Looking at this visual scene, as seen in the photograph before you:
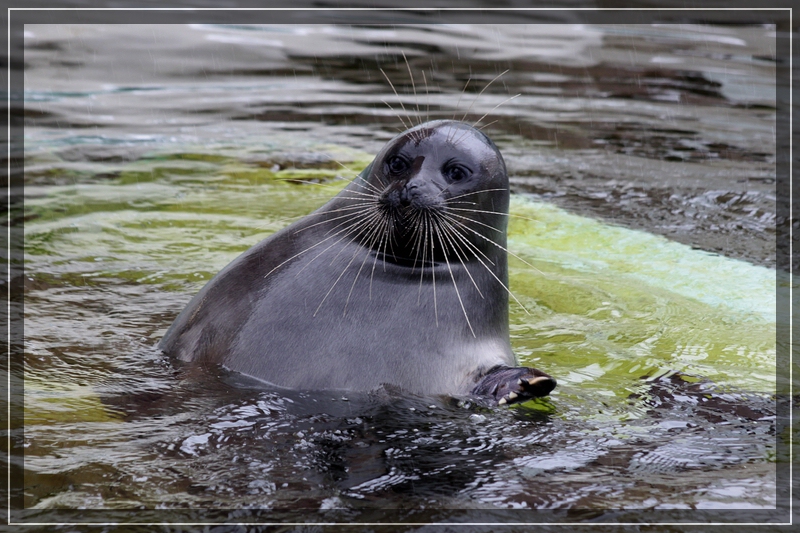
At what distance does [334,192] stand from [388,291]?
379 cm

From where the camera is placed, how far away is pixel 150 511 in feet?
8.96

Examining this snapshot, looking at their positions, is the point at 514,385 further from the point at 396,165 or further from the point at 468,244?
the point at 396,165

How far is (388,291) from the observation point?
3996 millimetres

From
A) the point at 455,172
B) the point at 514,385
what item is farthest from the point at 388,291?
the point at 514,385

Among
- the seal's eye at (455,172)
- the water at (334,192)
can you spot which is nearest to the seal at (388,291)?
the seal's eye at (455,172)

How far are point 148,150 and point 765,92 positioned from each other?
25.5 ft

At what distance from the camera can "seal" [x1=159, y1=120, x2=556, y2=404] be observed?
12.5ft

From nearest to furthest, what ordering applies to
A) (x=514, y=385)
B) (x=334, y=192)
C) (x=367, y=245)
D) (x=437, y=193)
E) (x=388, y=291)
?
1. (x=514, y=385)
2. (x=437, y=193)
3. (x=388, y=291)
4. (x=367, y=245)
5. (x=334, y=192)

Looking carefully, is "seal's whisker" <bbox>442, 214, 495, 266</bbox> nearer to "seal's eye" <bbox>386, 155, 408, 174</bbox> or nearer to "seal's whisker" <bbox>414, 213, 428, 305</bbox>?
"seal's whisker" <bbox>414, 213, 428, 305</bbox>

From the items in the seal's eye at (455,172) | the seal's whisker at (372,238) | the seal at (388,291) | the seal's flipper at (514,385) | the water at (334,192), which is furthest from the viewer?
the seal's eye at (455,172)

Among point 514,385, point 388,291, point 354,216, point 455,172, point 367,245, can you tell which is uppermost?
point 455,172

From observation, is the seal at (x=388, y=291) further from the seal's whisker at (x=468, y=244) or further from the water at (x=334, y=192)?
the water at (x=334, y=192)

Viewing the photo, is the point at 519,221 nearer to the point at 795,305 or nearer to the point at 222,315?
the point at 795,305

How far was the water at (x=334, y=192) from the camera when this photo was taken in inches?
121
